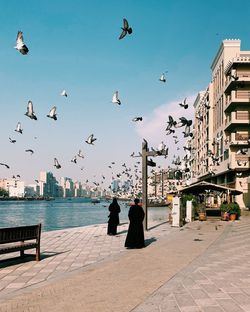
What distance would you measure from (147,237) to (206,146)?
58269 mm

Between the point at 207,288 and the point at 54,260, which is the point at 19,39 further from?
the point at 207,288

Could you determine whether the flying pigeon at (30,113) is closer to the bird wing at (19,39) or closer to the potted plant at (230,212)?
the bird wing at (19,39)

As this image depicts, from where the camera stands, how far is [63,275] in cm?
841

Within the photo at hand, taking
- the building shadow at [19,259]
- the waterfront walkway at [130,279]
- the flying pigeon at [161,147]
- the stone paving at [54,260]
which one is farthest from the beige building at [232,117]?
the building shadow at [19,259]

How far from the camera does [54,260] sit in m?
10.5

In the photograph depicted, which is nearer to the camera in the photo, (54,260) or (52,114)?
(54,260)

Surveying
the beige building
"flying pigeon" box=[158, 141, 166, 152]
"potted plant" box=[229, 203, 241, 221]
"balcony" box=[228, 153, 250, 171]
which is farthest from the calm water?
"flying pigeon" box=[158, 141, 166, 152]

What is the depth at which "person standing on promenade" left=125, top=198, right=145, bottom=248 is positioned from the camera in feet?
41.9

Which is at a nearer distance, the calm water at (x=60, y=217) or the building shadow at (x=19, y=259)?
the building shadow at (x=19, y=259)

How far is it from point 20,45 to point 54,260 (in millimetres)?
5828

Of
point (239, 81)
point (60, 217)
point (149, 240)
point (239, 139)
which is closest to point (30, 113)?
point (149, 240)

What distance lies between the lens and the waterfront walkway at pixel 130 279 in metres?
6.09

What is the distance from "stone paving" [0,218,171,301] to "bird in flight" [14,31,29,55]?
17.7ft

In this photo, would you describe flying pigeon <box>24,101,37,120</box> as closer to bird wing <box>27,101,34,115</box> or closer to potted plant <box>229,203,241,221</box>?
bird wing <box>27,101,34,115</box>
